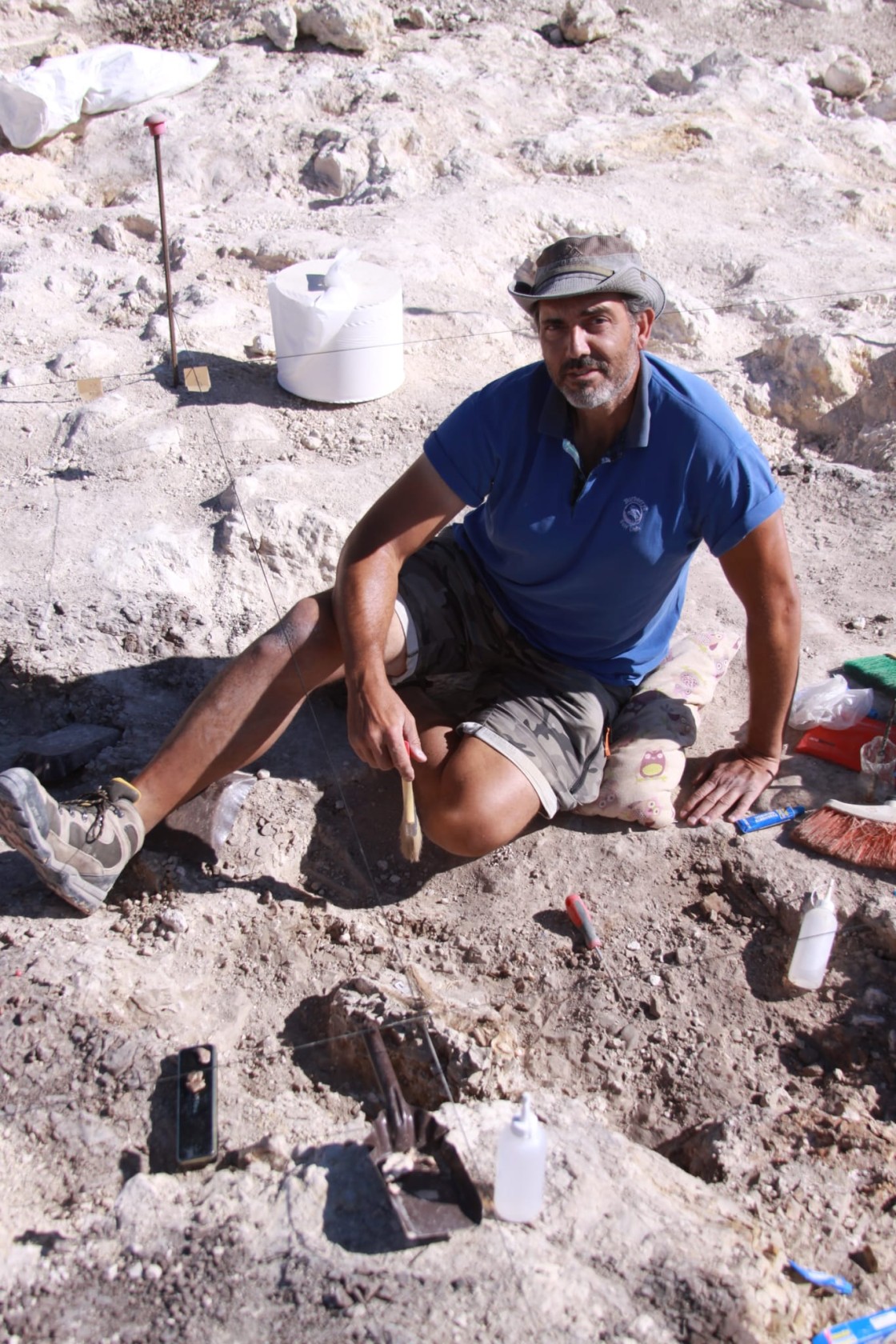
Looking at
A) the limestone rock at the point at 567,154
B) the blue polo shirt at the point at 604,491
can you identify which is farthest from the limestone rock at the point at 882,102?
the blue polo shirt at the point at 604,491

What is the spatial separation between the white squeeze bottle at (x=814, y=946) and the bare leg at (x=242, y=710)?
4.35 ft

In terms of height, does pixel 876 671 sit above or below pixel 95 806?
above

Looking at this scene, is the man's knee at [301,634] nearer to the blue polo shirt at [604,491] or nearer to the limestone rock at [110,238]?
the blue polo shirt at [604,491]

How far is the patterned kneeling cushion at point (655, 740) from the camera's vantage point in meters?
2.91

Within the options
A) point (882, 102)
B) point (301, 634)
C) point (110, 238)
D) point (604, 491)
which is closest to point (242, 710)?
point (301, 634)

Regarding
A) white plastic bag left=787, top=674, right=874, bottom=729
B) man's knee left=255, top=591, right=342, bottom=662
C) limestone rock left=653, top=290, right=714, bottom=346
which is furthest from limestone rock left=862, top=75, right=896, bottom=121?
man's knee left=255, top=591, right=342, bottom=662

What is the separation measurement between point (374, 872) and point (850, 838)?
48.6 inches

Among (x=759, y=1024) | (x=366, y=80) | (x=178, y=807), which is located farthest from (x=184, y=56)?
(x=759, y=1024)

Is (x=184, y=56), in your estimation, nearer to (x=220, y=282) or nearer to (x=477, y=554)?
(x=220, y=282)

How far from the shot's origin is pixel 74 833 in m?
2.53

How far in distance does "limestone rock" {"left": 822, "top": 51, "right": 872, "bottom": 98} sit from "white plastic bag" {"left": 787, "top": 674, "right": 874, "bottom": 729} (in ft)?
21.4

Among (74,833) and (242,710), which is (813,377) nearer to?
(242,710)

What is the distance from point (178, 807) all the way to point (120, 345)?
8.79 feet

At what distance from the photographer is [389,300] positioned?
4477 mm
